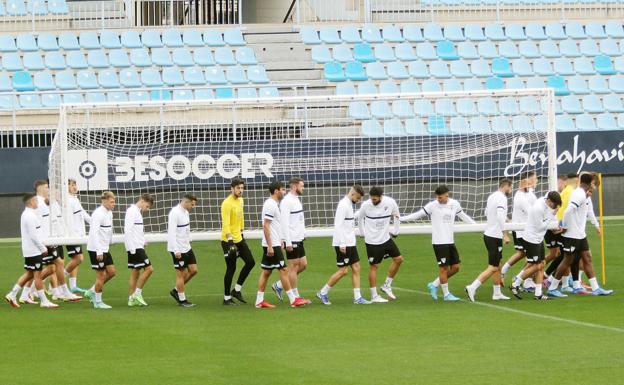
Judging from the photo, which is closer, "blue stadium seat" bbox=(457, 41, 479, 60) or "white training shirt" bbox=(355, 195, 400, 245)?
"white training shirt" bbox=(355, 195, 400, 245)

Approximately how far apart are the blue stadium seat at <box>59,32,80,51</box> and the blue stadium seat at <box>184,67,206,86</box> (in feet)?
10.6

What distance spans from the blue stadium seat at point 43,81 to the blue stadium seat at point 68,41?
127 cm

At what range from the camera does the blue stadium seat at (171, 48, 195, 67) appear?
32562mm

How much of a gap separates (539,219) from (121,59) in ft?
57.3

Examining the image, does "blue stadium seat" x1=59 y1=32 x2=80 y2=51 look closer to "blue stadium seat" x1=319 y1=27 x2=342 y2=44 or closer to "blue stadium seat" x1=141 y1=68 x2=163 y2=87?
"blue stadium seat" x1=141 y1=68 x2=163 y2=87

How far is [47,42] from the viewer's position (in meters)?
32.9

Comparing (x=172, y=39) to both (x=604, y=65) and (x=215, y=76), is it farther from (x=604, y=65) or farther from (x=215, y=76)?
(x=604, y=65)

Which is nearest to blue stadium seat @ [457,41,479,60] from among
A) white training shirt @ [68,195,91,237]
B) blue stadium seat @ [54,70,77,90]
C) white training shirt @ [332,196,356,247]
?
blue stadium seat @ [54,70,77,90]

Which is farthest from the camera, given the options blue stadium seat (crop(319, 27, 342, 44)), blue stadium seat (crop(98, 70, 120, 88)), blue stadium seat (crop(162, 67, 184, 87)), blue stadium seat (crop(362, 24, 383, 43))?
blue stadium seat (crop(362, 24, 383, 43))

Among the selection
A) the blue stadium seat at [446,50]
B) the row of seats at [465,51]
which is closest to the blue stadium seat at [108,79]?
the row of seats at [465,51]

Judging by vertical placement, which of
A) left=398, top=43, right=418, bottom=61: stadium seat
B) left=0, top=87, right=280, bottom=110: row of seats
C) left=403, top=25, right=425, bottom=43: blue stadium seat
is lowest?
left=0, top=87, right=280, bottom=110: row of seats

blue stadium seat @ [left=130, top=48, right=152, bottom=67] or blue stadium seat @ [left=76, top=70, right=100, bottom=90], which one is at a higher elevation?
blue stadium seat @ [left=130, top=48, right=152, bottom=67]

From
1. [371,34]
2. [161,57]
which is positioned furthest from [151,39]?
[371,34]

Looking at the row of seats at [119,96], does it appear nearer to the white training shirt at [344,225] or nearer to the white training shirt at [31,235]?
the white training shirt at [31,235]
